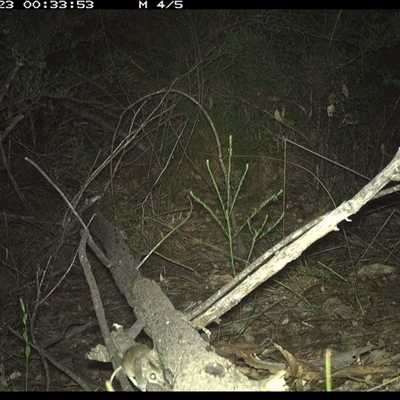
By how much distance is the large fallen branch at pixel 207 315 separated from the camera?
212cm

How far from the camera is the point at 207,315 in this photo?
103 inches

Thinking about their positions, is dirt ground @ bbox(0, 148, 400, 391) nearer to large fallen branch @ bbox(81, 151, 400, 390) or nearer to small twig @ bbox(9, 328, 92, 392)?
small twig @ bbox(9, 328, 92, 392)

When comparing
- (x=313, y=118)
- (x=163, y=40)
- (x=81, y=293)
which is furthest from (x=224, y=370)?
(x=163, y=40)

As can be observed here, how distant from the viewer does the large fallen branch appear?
2.12m

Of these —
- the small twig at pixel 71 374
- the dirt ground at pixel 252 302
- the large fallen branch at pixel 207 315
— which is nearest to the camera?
the large fallen branch at pixel 207 315

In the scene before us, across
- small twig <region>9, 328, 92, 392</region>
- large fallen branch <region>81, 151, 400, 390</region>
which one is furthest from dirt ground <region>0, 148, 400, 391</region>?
large fallen branch <region>81, 151, 400, 390</region>

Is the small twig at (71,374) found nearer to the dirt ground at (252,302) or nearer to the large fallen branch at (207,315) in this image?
the dirt ground at (252,302)

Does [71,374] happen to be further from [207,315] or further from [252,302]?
[252,302]

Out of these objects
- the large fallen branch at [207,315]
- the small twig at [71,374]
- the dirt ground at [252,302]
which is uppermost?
the large fallen branch at [207,315]

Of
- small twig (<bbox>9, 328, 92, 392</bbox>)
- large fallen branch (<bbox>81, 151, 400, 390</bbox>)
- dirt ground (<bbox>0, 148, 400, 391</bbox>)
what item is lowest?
dirt ground (<bbox>0, 148, 400, 391</bbox>)

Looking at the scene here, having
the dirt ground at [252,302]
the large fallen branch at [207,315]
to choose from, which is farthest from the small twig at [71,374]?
the large fallen branch at [207,315]

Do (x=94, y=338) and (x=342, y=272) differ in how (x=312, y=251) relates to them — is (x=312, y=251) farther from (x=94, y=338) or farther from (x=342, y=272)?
(x=94, y=338)

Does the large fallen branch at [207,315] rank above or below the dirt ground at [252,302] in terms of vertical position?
above

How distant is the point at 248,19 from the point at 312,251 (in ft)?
6.60
